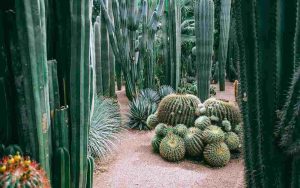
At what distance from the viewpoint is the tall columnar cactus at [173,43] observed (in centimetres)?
1081

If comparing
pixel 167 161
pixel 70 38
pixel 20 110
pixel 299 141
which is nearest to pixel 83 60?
pixel 70 38

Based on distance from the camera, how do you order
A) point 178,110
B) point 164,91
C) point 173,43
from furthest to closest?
point 173,43 < point 164,91 < point 178,110

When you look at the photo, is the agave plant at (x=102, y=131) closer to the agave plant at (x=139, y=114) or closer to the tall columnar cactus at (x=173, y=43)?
the agave plant at (x=139, y=114)

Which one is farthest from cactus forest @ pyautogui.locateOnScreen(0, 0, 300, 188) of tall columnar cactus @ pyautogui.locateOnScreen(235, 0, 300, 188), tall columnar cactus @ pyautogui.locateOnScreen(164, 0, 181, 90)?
tall columnar cactus @ pyautogui.locateOnScreen(164, 0, 181, 90)

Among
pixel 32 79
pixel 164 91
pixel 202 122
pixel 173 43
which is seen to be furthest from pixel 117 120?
pixel 32 79

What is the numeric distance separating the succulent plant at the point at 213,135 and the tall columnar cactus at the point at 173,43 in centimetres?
479

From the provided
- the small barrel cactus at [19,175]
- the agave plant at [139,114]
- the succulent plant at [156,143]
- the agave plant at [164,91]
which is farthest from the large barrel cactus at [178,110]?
the small barrel cactus at [19,175]

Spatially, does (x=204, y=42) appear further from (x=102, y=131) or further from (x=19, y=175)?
(x=19, y=175)

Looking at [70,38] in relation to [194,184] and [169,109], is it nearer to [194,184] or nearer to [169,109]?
[194,184]

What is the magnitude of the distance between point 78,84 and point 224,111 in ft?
12.8

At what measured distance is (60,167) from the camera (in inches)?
134

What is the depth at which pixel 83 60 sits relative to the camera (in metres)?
3.67

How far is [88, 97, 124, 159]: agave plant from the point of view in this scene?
21.0 feet

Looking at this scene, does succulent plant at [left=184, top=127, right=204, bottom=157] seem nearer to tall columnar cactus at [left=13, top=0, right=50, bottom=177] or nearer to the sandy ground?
the sandy ground
